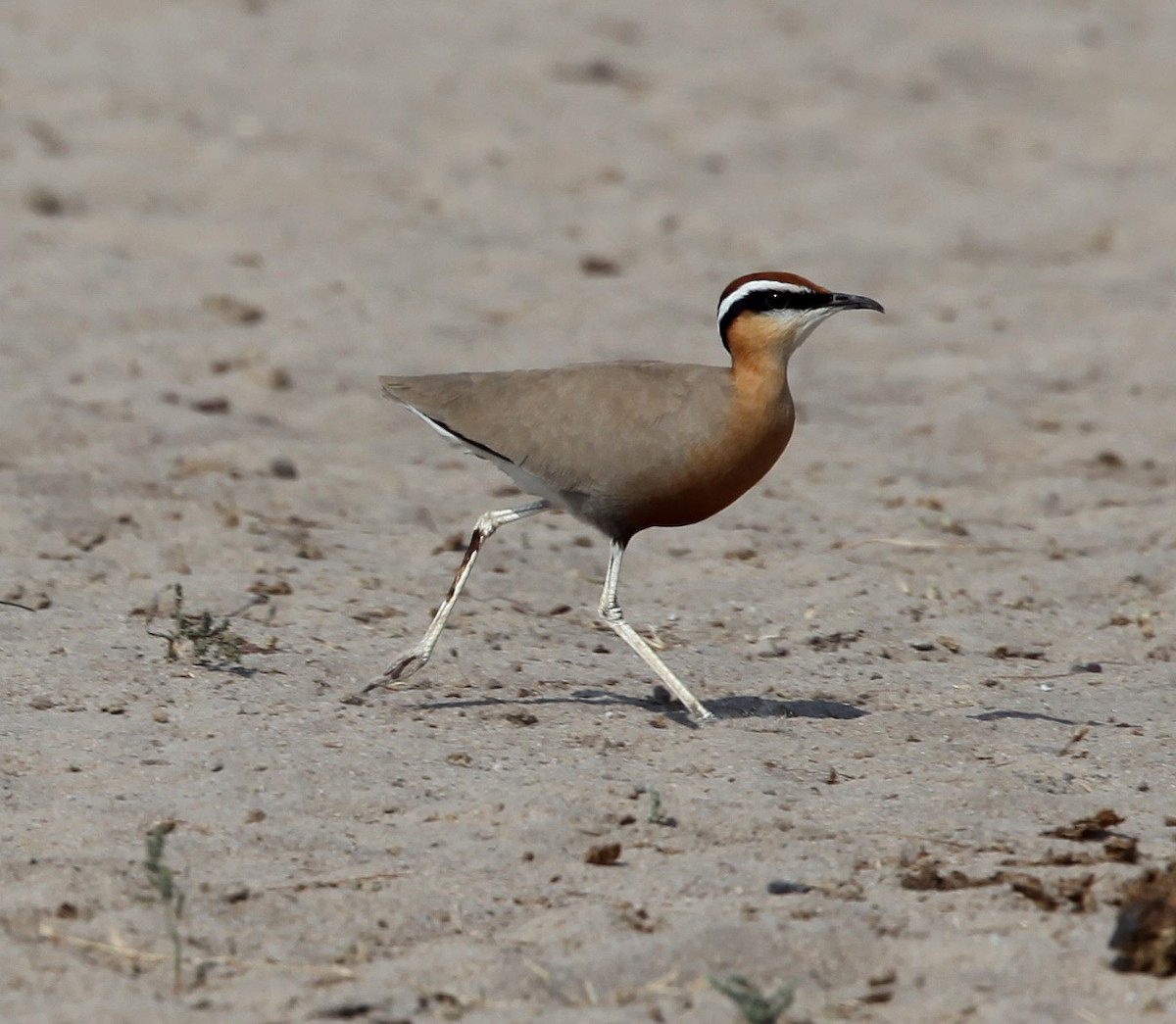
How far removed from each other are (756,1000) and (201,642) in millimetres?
3013

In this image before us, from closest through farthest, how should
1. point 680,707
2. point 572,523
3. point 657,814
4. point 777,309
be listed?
point 657,814
point 680,707
point 777,309
point 572,523

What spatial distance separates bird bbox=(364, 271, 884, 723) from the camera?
6.68 meters

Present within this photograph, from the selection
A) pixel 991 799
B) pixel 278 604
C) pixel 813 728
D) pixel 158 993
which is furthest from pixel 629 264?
pixel 158 993

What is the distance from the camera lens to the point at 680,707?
6602 mm

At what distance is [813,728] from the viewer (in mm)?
6426

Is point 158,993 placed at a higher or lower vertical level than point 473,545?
lower

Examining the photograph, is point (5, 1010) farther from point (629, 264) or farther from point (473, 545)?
point (629, 264)

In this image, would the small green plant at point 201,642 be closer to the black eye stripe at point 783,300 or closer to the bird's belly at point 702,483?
the bird's belly at point 702,483

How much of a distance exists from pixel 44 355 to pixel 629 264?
391cm

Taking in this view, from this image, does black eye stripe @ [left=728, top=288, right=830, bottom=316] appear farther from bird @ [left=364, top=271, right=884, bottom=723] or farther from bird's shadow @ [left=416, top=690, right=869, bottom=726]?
bird's shadow @ [left=416, top=690, right=869, bottom=726]

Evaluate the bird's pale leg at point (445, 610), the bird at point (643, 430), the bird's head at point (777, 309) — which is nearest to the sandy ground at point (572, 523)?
the bird's pale leg at point (445, 610)

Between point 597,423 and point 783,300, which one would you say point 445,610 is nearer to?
point 597,423

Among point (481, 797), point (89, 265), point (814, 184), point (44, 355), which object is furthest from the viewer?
point (814, 184)

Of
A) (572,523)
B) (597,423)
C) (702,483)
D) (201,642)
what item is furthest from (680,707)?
(572,523)
